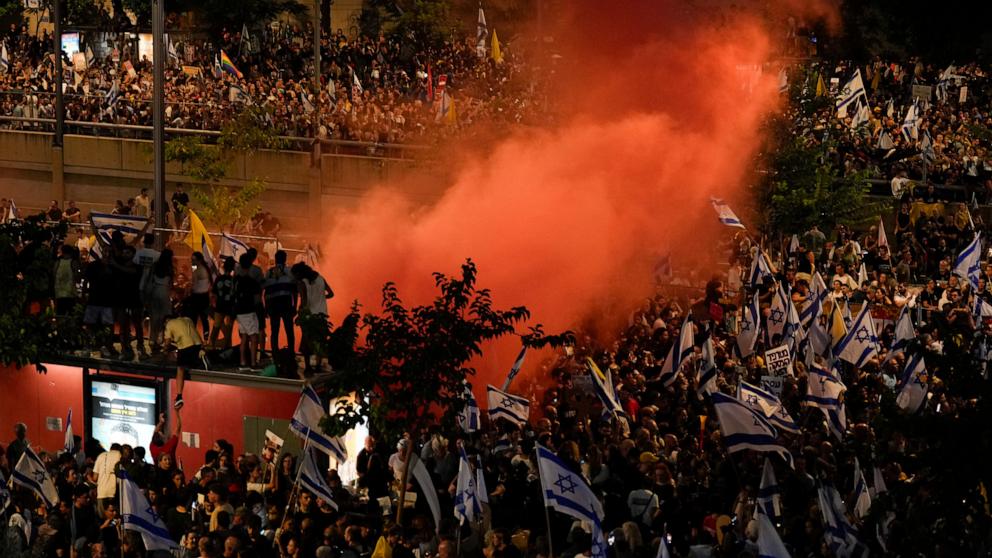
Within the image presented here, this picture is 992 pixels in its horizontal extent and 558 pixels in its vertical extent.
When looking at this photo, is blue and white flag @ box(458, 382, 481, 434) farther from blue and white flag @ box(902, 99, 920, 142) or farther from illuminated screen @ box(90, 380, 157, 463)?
blue and white flag @ box(902, 99, 920, 142)

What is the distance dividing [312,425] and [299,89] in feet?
71.0

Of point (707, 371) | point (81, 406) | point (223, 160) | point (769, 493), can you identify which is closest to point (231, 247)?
point (81, 406)

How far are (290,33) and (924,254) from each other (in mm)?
20514

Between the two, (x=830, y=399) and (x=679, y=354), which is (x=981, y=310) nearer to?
(x=679, y=354)

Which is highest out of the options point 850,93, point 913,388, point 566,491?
point 850,93

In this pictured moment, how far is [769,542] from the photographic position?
14.7 meters

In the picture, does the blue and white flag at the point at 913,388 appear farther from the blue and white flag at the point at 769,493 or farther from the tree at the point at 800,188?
the tree at the point at 800,188

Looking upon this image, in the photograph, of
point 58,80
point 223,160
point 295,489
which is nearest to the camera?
point 295,489

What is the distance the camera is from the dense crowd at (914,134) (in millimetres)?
36250

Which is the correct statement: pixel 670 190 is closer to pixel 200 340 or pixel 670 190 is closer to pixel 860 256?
pixel 860 256

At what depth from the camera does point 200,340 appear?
830 inches

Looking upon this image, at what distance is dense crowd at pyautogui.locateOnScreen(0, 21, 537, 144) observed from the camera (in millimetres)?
38406

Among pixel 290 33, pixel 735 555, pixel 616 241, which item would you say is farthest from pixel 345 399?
pixel 290 33

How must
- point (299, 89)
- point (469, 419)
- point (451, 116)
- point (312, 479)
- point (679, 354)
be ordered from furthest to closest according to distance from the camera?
point (299, 89) → point (451, 116) → point (679, 354) → point (469, 419) → point (312, 479)
